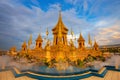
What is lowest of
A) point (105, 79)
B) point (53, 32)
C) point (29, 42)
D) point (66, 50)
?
point (105, 79)

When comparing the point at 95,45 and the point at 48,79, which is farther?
the point at 95,45

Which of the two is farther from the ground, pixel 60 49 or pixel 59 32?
pixel 59 32

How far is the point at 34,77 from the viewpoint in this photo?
4500mm

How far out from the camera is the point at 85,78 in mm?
4535

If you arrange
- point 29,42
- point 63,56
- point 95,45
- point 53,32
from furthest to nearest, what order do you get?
point 95,45 < point 29,42 < point 53,32 < point 63,56

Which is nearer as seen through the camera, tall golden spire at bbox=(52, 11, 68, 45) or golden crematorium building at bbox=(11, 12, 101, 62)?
golden crematorium building at bbox=(11, 12, 101, 62)

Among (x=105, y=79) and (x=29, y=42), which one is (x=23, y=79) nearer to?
(x=105, y=79)

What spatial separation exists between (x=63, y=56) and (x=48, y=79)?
7.26 meters

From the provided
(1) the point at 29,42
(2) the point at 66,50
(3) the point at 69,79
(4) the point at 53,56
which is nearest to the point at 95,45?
(2) the point at 66,50

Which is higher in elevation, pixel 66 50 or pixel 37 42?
pixel 37 42

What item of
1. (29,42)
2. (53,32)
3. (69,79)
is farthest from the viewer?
(29,42)

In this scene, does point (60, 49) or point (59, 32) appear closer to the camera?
point (60, 49)

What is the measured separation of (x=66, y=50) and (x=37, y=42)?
9324 mm

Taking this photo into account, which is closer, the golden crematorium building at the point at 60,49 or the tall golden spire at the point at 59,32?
the golden crematorium building at the point at 60,49
